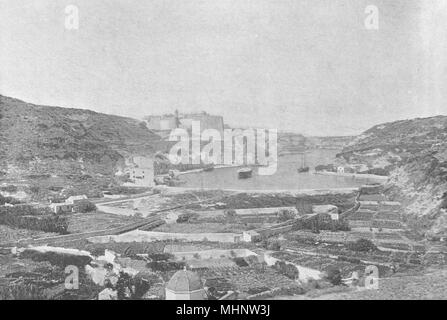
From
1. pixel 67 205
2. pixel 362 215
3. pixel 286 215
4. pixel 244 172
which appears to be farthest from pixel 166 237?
pixel 362 215

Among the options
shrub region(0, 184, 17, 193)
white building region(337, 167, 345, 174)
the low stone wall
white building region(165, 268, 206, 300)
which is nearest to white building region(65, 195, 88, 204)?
the low stone wall

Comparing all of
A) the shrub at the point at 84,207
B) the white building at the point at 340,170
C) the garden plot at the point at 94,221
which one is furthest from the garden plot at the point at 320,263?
the shrub at the point at 84,207

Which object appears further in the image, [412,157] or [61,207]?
[412,157]

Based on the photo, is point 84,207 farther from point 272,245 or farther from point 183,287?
point 272,245

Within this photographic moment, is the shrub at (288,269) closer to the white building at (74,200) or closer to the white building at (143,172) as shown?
→ the white building at (143,172)

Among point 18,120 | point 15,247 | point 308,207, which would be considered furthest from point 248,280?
point 18,120
